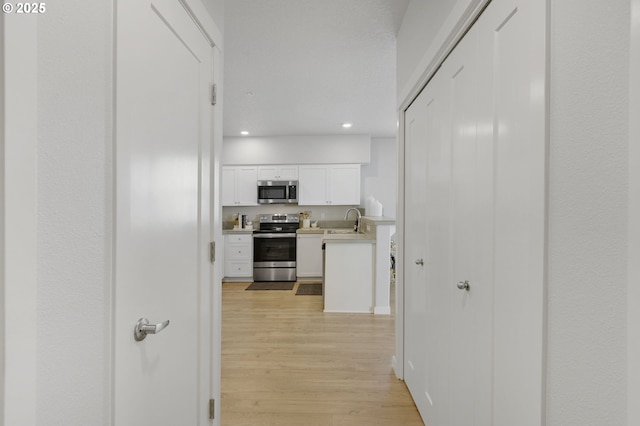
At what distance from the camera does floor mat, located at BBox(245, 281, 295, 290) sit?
4977mm

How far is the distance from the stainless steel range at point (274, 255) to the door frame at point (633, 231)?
503 centimetres

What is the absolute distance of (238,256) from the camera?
18.0 feet

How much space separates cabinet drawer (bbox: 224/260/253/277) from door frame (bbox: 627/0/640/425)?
526 cm

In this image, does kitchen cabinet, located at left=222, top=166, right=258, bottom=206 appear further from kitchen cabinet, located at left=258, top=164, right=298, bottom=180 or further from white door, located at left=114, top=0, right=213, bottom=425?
white door, located at left=114, top=0, right=213, bottom=425

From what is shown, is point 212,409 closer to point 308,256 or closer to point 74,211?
point 74,211

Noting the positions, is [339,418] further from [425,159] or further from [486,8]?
[486,8]

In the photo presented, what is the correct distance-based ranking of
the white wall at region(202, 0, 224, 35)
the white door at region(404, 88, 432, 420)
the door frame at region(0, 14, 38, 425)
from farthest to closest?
the white door at region(404, 88, 432, 420) < the white wall at region(202, 0, 224, 35) < the door frame at region(0, 14, 38, 425)

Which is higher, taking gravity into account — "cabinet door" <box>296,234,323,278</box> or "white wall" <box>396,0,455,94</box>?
"white wall" <box>396,0,455,94</box>

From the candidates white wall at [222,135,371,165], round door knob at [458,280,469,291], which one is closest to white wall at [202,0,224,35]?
→ round door knob at [458,280,469,291]

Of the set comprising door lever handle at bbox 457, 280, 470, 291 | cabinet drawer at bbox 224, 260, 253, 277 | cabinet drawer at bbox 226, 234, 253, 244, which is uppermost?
door lever handle at bbox 457, 280, 470, 291

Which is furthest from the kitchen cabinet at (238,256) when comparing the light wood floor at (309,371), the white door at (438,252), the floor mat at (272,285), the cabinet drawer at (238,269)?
the white door at (438,252)

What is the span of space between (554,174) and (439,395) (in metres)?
1.30

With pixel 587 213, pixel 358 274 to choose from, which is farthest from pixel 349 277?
pixel 587 213

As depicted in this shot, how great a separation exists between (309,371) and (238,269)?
3.37 m
